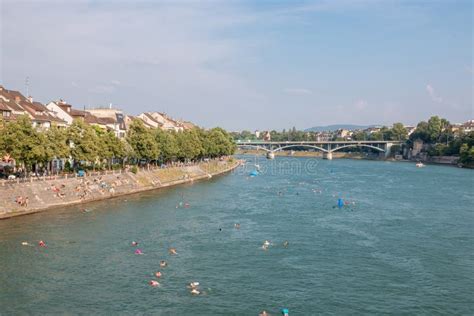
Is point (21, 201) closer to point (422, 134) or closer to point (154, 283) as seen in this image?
point (154, 283)

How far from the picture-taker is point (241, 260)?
34.4 meters

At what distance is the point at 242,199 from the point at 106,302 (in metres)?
41.6

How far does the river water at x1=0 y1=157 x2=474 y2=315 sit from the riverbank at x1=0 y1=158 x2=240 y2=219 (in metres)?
1.99

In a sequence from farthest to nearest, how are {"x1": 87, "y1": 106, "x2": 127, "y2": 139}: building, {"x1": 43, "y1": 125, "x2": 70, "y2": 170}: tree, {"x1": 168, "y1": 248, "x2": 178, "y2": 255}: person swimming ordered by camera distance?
{"x1": 87, "y1": 106, "x2": 127, "y2": 139}: building < {"x1": 43, "y1": 125, "x2": 70, "y2": 170}: tree < {"x1": 168, "y1": 248, "x2": 178, "y2": 255}: person swimming

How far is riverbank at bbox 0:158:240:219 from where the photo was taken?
157 feet

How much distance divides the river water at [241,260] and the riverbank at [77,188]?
6.54ft

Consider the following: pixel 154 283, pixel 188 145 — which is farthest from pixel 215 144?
pixel 154 283

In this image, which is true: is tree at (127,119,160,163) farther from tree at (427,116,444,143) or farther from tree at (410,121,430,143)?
tree at (410,121,430,143)

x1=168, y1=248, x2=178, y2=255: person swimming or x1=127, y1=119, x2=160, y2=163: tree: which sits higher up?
x1=127, y1=119, x2=160, y2=163: tree

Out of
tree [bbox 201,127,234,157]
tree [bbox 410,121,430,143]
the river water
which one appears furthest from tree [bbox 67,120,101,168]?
tree [bbox 410,121,430,143]

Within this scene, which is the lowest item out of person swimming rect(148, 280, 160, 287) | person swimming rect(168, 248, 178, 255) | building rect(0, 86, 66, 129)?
person swimming rect(148, 280, 160, 287)

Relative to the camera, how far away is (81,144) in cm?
6431

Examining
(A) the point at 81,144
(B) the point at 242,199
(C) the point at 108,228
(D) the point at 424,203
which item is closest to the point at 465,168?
(D) the point at 424,203

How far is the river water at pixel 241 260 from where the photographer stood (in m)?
26.5
